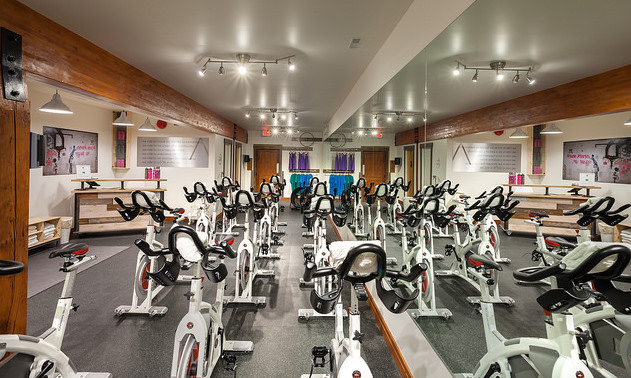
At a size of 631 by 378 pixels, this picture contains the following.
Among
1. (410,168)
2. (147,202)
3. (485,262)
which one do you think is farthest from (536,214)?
(147,202)

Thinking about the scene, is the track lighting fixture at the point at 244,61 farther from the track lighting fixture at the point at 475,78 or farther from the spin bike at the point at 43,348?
the spin bike at the point at 43,348

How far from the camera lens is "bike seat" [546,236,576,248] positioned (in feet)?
4.27

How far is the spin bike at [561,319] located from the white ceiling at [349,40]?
68 centimetres

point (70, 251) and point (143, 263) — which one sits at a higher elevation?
point (70, 251)

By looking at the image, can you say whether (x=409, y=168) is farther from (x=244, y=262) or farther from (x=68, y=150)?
(x=68, y=150)

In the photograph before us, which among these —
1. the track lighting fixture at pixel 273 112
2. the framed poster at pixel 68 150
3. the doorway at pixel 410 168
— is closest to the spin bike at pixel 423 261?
the doorway at pixel 410 168

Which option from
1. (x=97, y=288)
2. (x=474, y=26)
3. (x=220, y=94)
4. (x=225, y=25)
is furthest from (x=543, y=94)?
(x=220, y=94)

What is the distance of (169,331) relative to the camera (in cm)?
286

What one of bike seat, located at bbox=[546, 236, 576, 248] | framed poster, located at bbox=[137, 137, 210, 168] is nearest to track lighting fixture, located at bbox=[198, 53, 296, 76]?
bike seat, located at bbox=[546, 236, 576, 248]

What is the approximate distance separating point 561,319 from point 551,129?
824 mm

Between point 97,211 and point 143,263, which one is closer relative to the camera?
point 143,263

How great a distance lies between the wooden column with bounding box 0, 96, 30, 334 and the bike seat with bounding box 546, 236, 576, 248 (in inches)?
137

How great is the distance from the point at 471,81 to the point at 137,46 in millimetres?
3547

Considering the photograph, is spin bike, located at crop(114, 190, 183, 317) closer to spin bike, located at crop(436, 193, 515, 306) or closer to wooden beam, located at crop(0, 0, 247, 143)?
wooden beam, located at crop(0, 0, 247, 143)
